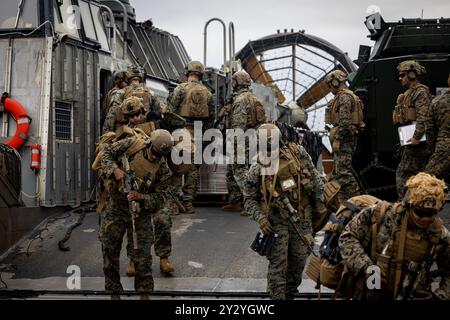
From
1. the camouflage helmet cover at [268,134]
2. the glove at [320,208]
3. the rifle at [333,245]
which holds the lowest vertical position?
the rifle at [333,245]

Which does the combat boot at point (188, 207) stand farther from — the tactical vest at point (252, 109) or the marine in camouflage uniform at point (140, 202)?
the marine in camouflage uniform at point (140, 202)

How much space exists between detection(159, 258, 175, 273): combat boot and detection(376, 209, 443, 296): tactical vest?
282cm

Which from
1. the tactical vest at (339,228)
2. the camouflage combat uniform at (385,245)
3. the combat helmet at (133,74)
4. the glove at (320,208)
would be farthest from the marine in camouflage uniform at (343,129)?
the camouflage combat uniform at (385,245)

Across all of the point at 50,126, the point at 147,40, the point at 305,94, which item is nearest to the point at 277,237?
the point at 50,126

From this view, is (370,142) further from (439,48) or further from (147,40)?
(147,40)

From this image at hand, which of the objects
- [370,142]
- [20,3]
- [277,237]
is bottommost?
[277,237]

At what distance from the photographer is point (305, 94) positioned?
51.3 ft

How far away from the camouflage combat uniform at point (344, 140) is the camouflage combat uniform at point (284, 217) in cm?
325

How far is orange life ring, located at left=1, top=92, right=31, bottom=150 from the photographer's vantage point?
866 centimetres

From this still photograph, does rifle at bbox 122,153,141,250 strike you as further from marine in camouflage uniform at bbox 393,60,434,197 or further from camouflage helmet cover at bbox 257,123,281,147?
marine in camouflage uniform at bbox 393,60,434,197

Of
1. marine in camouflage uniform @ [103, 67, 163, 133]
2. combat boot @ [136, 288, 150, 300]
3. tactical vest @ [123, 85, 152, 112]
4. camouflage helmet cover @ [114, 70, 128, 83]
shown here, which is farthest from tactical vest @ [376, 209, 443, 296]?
camouflage helmet cover @ [114, 70, 128, 83]

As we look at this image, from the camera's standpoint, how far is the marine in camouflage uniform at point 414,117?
851cm
